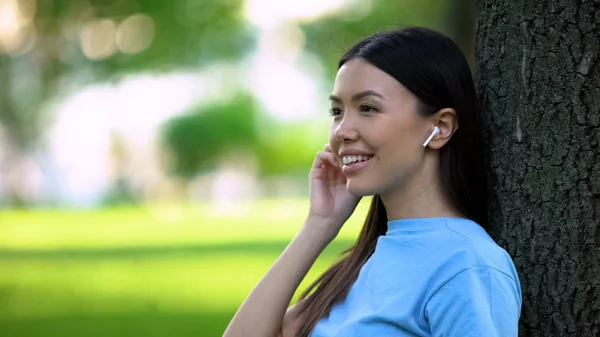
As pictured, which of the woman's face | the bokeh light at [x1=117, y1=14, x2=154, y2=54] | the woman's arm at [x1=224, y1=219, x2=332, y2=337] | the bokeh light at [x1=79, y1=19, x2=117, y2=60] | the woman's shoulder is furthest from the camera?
the bokeh light at [x1=79, y1=19, x2=117, y2=60]

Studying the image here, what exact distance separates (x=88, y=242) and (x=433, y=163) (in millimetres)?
16243

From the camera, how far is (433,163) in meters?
2.82

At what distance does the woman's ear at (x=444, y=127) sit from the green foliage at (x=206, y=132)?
38.0 meters

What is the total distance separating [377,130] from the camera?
8.91 ft

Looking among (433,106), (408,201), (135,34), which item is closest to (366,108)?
(433,106)

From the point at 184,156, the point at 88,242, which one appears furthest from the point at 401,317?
the point at 184,156

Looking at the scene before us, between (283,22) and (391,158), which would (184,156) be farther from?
(391,158)

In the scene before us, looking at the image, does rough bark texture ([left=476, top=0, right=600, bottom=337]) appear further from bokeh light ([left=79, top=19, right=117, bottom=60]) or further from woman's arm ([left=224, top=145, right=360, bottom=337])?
bokeh light ([left=79, top=19, right=117, bottom=60])

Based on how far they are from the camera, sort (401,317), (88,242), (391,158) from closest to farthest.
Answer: (401,317)
(391,158)
(88,242)

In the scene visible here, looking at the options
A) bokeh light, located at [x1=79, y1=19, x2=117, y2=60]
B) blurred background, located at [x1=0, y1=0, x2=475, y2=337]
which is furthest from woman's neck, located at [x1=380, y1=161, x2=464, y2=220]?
bokeh light, located at [x1=79, y1=19, x2=117, y2=60]

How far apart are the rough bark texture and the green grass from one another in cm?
509

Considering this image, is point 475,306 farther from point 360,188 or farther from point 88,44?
point 88,44

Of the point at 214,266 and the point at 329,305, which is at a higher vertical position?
the point at 329,305

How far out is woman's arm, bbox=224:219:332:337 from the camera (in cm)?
300
